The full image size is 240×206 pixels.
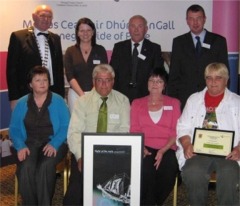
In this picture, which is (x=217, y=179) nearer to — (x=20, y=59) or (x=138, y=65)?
(x=138, y=65)

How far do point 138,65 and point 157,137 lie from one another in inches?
39.7

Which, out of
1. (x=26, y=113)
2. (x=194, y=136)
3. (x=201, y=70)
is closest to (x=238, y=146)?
(x=194, y=136)

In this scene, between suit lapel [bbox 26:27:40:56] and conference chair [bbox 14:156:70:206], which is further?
suit lapel [bbox 26:27:40:56]

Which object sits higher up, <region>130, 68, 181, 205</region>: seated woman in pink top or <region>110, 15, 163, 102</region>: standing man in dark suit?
<region>110, 15, 163, 102</region>: standing man in dark suit

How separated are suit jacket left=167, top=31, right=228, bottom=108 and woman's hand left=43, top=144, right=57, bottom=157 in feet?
4.84

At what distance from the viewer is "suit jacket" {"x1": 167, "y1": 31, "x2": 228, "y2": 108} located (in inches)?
167

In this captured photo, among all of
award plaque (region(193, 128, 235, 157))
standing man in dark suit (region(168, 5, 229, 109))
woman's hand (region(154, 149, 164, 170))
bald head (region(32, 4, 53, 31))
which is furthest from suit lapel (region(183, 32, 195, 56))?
bald head (region(32, 4, 53, 31))

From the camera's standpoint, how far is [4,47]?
505 cm

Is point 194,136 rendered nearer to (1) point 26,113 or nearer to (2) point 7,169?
(1) point 26,113

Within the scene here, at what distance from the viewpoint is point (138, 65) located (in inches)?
175

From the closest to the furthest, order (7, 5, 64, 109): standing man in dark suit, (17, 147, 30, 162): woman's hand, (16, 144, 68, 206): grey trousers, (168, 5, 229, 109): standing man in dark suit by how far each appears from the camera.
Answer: (16, 144, 68, 206): grey trousers
(17, 147, 30, 162): woman's hand
(168, 5, 229, 109): standing man in dark suit
(7, 5, 64, 109): standing man in dark suit

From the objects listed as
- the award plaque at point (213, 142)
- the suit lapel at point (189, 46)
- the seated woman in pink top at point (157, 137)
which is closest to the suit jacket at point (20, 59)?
the seated woman in pink top at point (157, 137)

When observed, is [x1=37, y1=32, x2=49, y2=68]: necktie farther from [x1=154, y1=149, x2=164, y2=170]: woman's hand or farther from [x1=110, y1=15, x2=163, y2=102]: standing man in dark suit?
[x1=154, y1=149, x2=164, y2=170]: woman's hand

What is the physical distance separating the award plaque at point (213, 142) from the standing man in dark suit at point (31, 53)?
6.05ft
